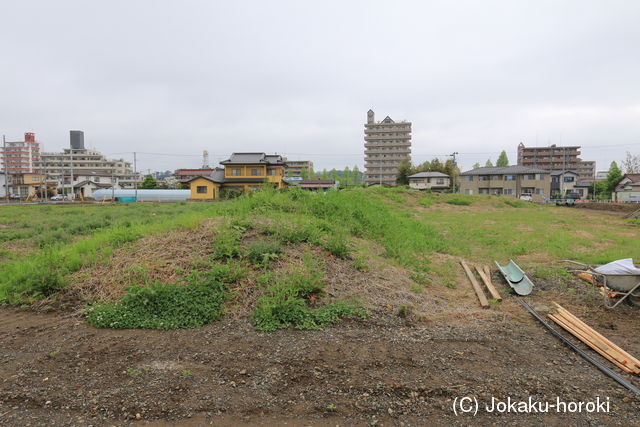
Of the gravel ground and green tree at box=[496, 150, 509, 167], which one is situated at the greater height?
green tree at box=[496, 150, 509, 167]

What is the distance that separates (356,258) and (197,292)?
3.11 meters

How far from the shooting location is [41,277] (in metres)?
5.33

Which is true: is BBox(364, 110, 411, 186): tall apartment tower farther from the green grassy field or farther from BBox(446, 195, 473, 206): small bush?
the green grassy field

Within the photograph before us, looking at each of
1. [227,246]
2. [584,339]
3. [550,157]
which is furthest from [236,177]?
[550,157]

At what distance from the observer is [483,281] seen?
742cm

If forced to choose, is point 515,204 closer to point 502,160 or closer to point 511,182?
point 511,182

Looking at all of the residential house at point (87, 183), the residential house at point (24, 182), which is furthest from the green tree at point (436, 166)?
the residential house at point (24, 182)

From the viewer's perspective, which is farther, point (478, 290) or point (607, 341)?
point (478, 290)

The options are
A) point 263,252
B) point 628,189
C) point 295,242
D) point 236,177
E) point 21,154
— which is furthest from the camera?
point 21,154

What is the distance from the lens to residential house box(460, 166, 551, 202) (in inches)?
1813

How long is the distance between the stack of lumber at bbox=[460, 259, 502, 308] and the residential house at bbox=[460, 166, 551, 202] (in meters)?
44.0

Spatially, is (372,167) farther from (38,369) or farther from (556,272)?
(38,369)

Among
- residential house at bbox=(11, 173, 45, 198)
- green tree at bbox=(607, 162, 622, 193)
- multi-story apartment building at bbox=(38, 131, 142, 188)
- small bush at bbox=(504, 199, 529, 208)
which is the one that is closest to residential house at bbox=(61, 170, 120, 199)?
residential house at bbox=(11, 173, 45, 198)

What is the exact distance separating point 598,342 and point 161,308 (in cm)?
571
